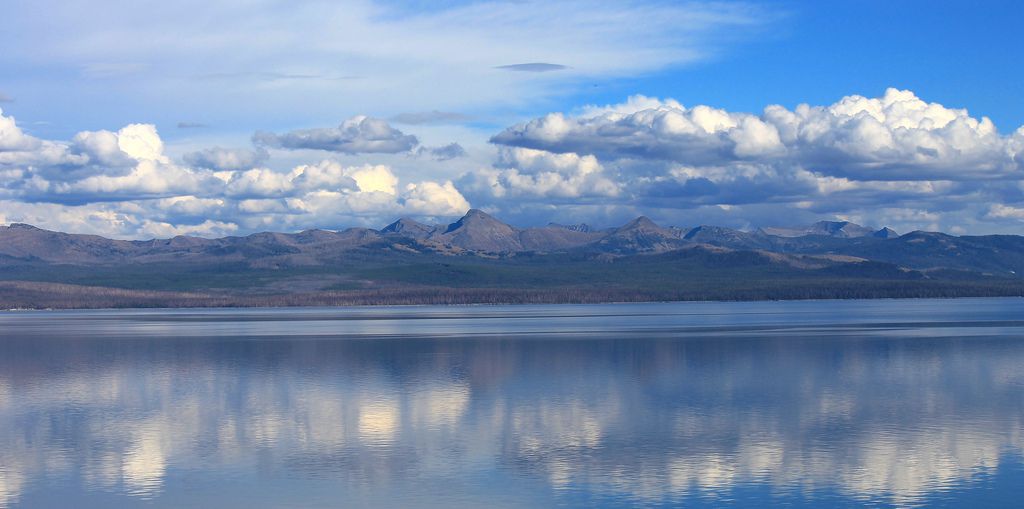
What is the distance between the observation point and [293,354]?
9969 centimetres

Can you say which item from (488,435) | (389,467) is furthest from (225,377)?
(389,467)

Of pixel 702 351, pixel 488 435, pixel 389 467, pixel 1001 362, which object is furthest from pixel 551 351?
pixel 389 467

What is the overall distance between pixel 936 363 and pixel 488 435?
1834 inches

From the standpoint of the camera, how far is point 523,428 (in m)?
49.7

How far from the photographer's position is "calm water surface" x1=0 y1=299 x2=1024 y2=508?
118 feet

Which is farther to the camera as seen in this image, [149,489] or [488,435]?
[488,435]

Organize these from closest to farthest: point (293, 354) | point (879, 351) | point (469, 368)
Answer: point (469, 368) < point (879, 351) < point (293, 354)

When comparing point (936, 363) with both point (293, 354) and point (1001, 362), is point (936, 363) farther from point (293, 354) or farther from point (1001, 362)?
point (293, 354)

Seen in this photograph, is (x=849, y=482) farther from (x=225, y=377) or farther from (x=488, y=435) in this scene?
(x=225, y=377)

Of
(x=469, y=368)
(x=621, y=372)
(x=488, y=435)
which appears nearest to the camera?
(x=488, y=435)

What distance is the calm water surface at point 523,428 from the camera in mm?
35969

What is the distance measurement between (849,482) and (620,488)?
7.97m

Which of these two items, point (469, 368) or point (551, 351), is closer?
point (469, 368)

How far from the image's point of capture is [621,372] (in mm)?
76125
